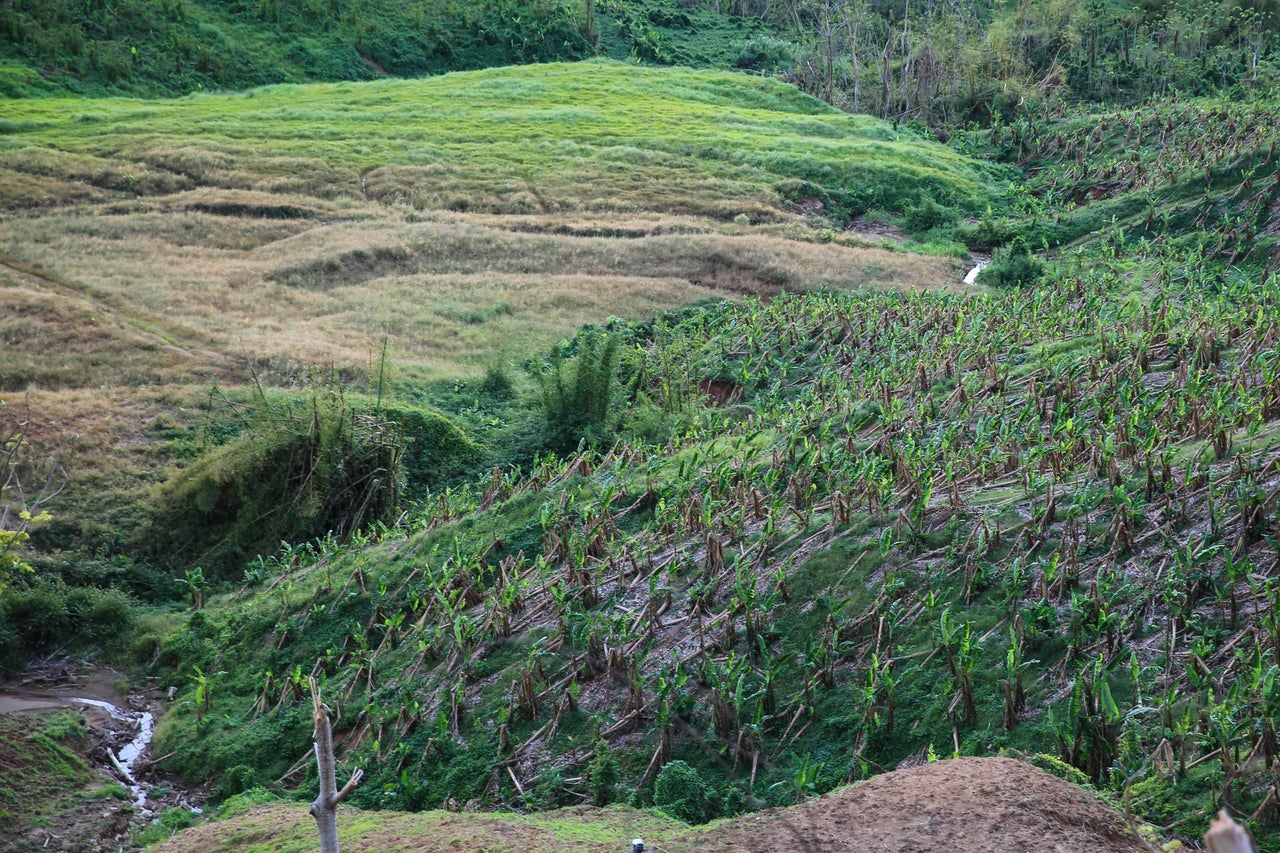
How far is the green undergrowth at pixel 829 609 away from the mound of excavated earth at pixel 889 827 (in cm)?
68

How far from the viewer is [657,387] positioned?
19359 mm

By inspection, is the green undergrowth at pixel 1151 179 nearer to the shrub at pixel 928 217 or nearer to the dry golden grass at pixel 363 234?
the shrub at pixel 928 217

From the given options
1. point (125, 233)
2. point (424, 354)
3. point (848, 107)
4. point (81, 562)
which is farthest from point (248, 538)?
point (848, 107)

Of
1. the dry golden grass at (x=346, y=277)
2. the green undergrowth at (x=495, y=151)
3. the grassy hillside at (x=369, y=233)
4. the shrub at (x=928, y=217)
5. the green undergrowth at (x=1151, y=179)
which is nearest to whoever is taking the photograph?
the grassy hillside at (x=369, y=233)

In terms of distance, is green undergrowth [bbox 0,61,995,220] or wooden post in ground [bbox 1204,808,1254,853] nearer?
wooden post in ground [bbox 1204,808,1254,853]

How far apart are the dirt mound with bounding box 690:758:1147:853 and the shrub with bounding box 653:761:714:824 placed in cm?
159

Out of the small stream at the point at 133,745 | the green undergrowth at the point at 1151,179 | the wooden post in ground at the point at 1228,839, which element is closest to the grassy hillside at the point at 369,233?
the green undergrowth at the point at 1151,179

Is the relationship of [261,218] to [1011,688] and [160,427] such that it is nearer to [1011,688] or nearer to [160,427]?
[160,427]

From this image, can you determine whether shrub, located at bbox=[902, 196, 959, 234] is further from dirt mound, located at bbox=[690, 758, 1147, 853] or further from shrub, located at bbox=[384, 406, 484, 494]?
dirt mound, located at bbox=[690, 758, 1147, 853]

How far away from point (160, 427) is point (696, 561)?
10961mm

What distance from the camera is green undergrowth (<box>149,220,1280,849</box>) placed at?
7.02m

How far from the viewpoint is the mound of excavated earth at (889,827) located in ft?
15.9

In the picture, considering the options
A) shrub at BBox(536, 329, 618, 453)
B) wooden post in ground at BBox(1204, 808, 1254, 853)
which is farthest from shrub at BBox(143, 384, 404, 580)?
wooden post in ground at BBox(1204, 808, 1254, 853)

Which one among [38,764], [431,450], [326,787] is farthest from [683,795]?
[431,450]
